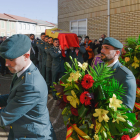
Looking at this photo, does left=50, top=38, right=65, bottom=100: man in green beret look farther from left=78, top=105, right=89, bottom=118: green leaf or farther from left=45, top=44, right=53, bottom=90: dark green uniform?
left=78, top=105, right=89, bottom=118: green leaf

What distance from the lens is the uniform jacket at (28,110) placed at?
77.8 inches

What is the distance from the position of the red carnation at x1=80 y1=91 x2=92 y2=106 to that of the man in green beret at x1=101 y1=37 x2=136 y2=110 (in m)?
0.55

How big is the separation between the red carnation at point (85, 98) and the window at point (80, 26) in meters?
11.5

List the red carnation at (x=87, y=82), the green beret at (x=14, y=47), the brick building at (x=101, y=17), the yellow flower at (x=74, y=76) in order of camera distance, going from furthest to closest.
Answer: the brick building at (x=101, y=17)
the yellow flower at (x=74, y=76)
the red carnation at (x=87, y=82)
the green beret at (x=14, y=47)

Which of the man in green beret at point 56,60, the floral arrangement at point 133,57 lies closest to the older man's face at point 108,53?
the floral arrangement at point 133,57

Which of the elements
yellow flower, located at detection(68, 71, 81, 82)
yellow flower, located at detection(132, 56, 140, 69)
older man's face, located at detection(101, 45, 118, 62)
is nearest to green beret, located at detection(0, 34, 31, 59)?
yellow flower, located at detection(68, 71, 81, 82)

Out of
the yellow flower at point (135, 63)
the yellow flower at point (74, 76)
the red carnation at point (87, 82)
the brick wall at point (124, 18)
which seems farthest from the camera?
the brick wall at point (124, 18)

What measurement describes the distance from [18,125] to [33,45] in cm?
864

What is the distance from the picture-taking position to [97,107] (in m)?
2.40

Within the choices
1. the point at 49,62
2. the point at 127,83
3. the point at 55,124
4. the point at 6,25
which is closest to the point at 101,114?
the point at 127,83

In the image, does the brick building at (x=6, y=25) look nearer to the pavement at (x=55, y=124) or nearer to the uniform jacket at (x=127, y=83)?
the pavement at (x=55, y=124)

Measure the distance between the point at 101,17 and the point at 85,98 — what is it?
1007cm

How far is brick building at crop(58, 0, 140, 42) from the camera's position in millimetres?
9703

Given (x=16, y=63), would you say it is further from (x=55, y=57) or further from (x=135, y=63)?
(x=55, y=57)
